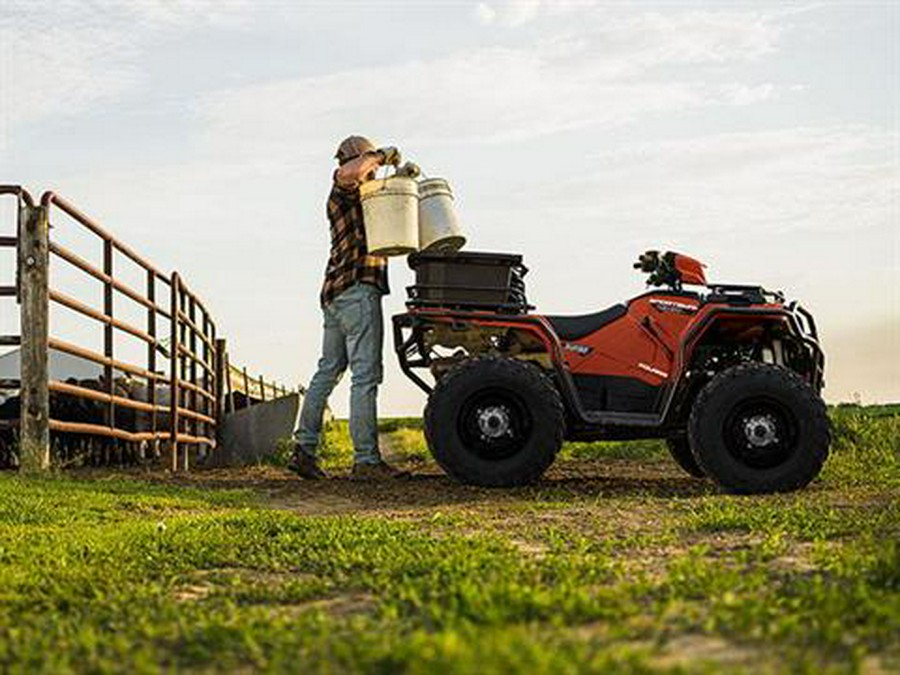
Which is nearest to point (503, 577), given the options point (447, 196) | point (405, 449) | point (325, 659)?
point (325, 659)

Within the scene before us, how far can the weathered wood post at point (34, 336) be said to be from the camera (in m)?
8.76

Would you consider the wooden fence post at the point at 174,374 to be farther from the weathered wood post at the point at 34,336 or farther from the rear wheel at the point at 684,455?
the rear wheel at the point at 684,455

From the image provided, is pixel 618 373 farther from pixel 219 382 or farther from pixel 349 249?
pixel 219 382

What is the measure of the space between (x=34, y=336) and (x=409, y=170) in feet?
9.90

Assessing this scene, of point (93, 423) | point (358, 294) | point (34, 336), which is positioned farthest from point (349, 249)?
point (93, 423)

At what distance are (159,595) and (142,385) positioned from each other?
8468 mm

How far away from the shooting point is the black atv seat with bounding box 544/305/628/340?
8.09 metres

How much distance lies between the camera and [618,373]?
806 cm

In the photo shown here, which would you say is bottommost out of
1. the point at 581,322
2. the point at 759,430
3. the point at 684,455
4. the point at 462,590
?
the point at 462,590

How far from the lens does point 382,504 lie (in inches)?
287

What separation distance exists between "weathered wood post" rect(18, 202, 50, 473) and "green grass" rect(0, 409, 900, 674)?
7.64 feet

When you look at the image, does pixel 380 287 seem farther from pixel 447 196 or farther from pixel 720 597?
pixel 720 597

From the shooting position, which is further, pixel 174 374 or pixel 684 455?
pixel 174 374

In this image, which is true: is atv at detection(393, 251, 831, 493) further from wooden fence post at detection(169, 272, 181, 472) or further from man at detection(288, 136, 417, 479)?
wooden fence post at detection(169, 272, 181, 472)
